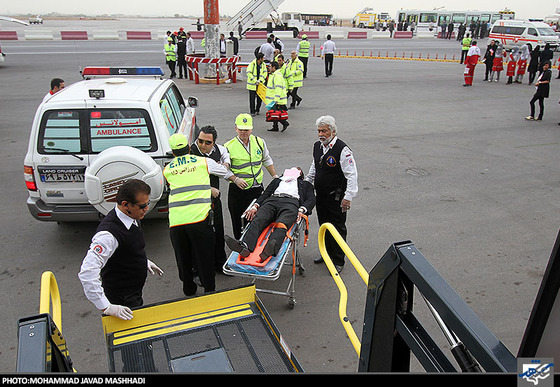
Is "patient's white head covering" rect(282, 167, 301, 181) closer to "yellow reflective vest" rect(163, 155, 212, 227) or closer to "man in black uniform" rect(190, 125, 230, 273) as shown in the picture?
"man in black uniform" rect(190, 125, 230, 273)

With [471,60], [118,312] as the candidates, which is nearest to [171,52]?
[471,60]

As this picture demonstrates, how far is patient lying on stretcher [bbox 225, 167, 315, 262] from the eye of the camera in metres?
4.79

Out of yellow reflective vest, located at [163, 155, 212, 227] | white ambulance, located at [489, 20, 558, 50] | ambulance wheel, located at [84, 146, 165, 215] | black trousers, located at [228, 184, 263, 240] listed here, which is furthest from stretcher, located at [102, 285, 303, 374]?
white ambulance, located at [489, 20, 558, 50]

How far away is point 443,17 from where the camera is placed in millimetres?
51781

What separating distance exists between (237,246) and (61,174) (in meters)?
2.80

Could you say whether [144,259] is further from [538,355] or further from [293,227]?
[538,355]

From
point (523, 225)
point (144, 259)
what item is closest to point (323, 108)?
point (523, 225)

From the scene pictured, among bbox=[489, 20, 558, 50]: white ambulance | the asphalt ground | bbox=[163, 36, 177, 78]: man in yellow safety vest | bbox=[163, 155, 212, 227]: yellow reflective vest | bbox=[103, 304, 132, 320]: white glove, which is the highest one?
bbox=[489, 20, 558, 50]: white ambulance

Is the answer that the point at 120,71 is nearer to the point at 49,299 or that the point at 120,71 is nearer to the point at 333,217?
the point at 333,217

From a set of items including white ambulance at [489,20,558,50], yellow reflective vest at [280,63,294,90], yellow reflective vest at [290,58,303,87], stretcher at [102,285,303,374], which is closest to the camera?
stretcher at [102,285,303,374]

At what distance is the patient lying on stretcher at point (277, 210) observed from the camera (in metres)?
4.79

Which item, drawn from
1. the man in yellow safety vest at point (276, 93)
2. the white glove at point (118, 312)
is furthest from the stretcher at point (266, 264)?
the man in yellow safety vest at point (276, 93)

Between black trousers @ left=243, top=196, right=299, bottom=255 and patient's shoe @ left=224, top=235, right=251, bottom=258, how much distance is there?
0.75 feet

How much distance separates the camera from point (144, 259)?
3.86 metres
